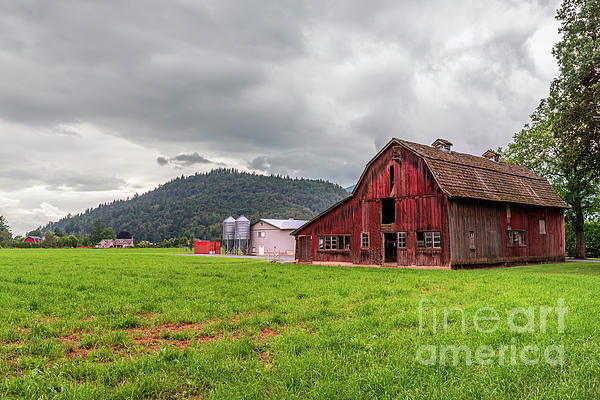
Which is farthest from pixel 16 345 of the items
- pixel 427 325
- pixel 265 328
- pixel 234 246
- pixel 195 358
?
pixel 234 246

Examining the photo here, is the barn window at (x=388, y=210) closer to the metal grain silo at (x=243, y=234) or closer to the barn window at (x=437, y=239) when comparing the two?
the barn window at (x=437, y=239)

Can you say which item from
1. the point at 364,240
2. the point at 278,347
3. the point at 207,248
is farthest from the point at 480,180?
the point at 207,248

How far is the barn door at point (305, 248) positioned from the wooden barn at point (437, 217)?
93 millimetres

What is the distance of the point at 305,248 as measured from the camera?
35.0 m

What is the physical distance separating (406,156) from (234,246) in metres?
42.1

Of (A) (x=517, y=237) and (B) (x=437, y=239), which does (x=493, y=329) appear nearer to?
(B) (x=437, y=239)

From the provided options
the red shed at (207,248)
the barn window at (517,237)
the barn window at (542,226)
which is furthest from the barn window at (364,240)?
the red shed at (207,248)

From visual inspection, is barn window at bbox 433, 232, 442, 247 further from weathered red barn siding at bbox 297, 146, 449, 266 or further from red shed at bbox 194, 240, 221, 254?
red shed at bbox 194, 240, 221, 254

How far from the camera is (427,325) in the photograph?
7.38 meters

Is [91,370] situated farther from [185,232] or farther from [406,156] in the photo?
[185,232]

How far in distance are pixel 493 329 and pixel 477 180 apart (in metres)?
24.6

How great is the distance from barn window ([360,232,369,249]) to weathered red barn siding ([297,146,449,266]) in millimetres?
238

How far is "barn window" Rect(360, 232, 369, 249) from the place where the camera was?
30.6 meters

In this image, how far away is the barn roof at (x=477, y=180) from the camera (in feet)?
88.2
